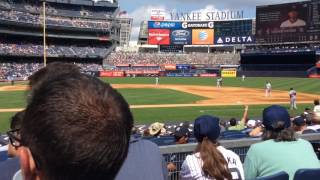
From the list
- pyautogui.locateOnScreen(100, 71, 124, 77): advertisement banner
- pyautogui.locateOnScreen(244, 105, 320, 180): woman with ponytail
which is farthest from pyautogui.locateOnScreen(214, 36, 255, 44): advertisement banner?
pyautogui.locateOnScreen(244, 105, 320, 180): woman with ponytail

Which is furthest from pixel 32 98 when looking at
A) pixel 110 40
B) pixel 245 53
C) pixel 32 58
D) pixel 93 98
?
pixel 110 40

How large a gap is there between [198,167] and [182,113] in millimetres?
21704

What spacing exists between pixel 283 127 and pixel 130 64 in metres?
84.2

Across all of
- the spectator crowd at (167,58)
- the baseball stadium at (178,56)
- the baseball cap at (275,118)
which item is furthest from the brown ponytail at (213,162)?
the spectator crowd at (167,58)

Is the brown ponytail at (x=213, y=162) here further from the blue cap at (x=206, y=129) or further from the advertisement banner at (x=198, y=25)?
the advertisement banner at (x=198, y=25)

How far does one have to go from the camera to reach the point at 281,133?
15.2 ft

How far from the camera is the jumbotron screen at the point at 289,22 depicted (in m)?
64.8

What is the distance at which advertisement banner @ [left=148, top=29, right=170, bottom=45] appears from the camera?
98.4 meters

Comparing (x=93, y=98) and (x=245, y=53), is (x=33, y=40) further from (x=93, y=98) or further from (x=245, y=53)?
(x=93, y=98)

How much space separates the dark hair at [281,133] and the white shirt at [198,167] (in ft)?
1.61

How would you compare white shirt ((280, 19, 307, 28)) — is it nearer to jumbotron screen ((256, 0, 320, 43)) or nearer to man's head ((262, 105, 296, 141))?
jumbotron screen ((256, 0, 320, 43))

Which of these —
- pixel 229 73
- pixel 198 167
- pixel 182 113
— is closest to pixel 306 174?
pixel 198 167

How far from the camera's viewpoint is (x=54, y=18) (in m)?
87.8

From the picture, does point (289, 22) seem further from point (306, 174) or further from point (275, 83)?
point (306, 174)
